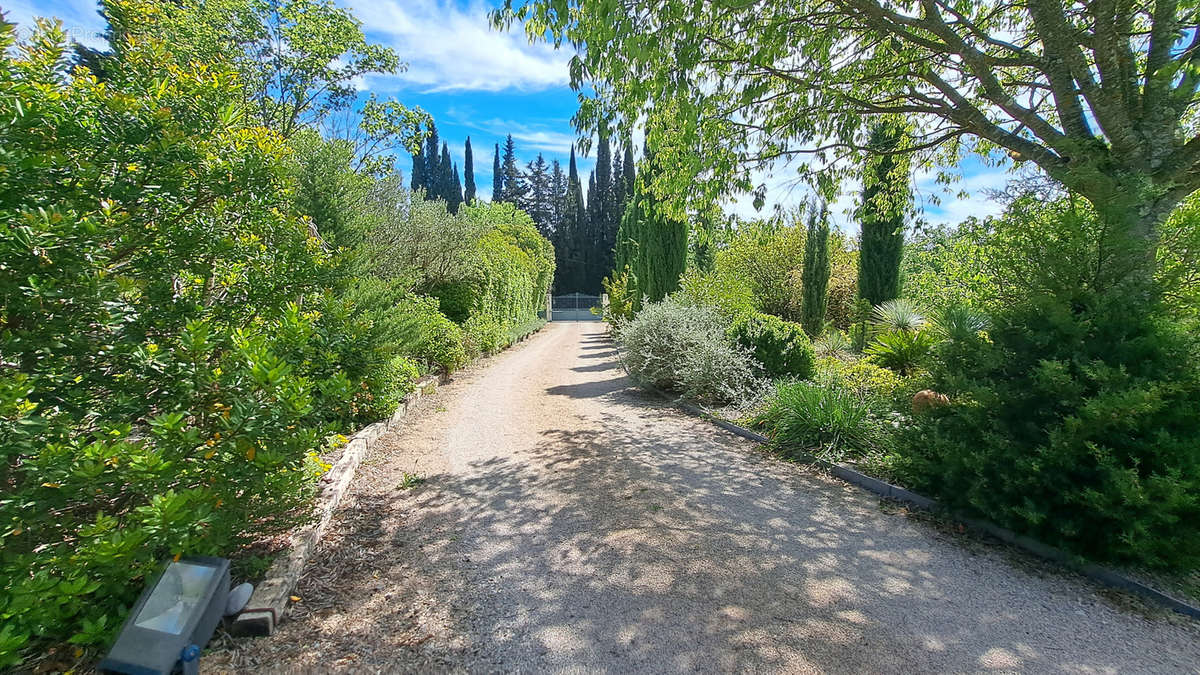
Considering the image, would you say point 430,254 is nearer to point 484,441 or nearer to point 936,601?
point 484,441

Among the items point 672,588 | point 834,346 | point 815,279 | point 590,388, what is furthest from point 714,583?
point 815,279

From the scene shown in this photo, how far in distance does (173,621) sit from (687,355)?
22.6 feet

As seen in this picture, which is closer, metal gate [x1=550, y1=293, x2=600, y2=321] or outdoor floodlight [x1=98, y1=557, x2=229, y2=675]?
outdoor floodlight [x1=98, y1=557, x2=229, y2=675]

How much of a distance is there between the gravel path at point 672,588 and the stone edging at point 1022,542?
0.11 m

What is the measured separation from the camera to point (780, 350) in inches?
306

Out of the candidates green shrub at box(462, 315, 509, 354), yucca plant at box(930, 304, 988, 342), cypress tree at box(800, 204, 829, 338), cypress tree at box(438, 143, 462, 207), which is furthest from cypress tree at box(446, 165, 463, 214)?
yucca plant at box(930, 304, 988, 342)

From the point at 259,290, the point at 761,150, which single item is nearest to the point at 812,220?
the point at 761,150

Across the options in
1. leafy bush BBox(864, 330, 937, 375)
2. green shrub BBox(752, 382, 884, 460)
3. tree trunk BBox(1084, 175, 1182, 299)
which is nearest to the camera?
tree trunk BBox(1084, 175, 1182, 299)

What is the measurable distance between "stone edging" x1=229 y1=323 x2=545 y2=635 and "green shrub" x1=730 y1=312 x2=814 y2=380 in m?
5.49

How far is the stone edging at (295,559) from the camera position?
2.51 metres

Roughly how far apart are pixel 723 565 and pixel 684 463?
2.15 m

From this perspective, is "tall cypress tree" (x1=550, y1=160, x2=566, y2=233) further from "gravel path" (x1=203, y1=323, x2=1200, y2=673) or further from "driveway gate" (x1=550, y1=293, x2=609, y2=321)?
"gravel path" (x1=203, y1=323, x2=1200, y2=673)

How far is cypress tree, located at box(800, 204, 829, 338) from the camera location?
1496cm

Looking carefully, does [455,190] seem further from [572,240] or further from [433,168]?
[572,240]
